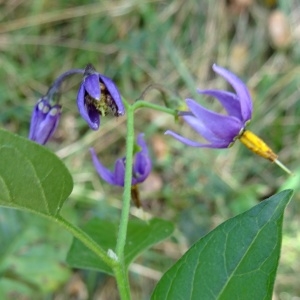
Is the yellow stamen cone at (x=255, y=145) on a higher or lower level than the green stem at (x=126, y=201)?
lower

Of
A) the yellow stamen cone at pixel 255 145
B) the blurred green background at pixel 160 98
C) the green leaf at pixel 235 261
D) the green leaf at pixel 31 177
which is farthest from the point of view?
the blurred green background at pixel 160 98

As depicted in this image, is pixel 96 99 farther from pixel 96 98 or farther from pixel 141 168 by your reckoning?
pixel 141 168

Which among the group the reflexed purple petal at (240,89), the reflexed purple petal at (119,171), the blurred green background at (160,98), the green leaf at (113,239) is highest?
the reflexed purple petal at (240,89)

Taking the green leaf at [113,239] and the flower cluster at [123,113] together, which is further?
the green leaf at [113,239]

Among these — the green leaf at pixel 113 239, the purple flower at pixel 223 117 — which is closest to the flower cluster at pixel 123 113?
the purple flower at pixel 223 117

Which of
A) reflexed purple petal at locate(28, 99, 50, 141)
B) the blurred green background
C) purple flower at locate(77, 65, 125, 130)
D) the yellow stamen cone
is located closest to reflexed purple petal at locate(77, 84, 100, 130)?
purple flower at locate(77, 65, 125, 130)

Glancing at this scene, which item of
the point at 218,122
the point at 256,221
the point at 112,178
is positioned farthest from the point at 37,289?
the point at 256,221

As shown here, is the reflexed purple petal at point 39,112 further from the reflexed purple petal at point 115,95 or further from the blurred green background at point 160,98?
the blurred green background at point 160,98
